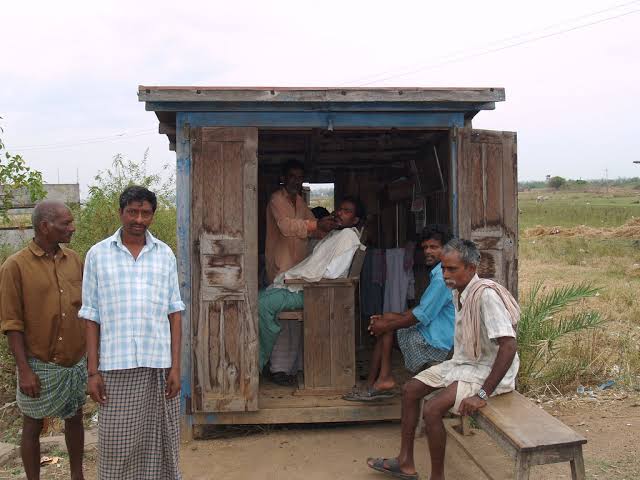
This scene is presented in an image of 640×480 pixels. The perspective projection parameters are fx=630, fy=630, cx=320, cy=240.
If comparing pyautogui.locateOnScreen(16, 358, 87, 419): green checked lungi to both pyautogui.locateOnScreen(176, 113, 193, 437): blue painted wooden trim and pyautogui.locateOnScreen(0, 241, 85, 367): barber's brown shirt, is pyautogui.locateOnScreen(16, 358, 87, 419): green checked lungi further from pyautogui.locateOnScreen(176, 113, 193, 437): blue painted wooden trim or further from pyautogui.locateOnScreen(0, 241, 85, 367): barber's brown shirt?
pyautogui.locateOnScreen(176, 113, 193, 437): blue painted wooden trim

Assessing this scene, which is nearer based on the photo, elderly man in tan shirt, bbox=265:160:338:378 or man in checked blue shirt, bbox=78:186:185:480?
man in checked blue shirt, bbox=78:186:185:480

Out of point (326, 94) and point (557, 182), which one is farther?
point (557, 182)

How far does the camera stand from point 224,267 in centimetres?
489

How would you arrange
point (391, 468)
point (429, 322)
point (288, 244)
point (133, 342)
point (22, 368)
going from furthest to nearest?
point (288, 244), point (429, 322), point (391, 468), point (22, 368), point (133, 342)

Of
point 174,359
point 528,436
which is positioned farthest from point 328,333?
point 528,436

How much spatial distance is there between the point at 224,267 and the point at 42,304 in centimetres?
152

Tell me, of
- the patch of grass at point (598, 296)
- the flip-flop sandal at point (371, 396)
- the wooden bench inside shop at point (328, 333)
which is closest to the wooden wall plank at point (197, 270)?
the wooden bench inside shop at point (328, 333)

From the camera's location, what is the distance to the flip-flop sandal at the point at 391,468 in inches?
161

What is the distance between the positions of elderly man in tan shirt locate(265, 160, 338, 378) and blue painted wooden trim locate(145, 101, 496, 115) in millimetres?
968

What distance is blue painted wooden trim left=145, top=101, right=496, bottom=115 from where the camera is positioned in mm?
4852

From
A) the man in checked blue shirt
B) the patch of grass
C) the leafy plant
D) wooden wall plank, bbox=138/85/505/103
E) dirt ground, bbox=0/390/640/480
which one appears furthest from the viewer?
the patch of grass

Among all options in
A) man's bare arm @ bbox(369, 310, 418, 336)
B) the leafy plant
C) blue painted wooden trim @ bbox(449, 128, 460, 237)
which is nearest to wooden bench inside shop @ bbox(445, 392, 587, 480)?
man's bare arm @ bbox(369, 310, 418, 336)

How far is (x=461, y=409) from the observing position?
373 centimetres

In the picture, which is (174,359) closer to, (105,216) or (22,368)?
(22,368)
